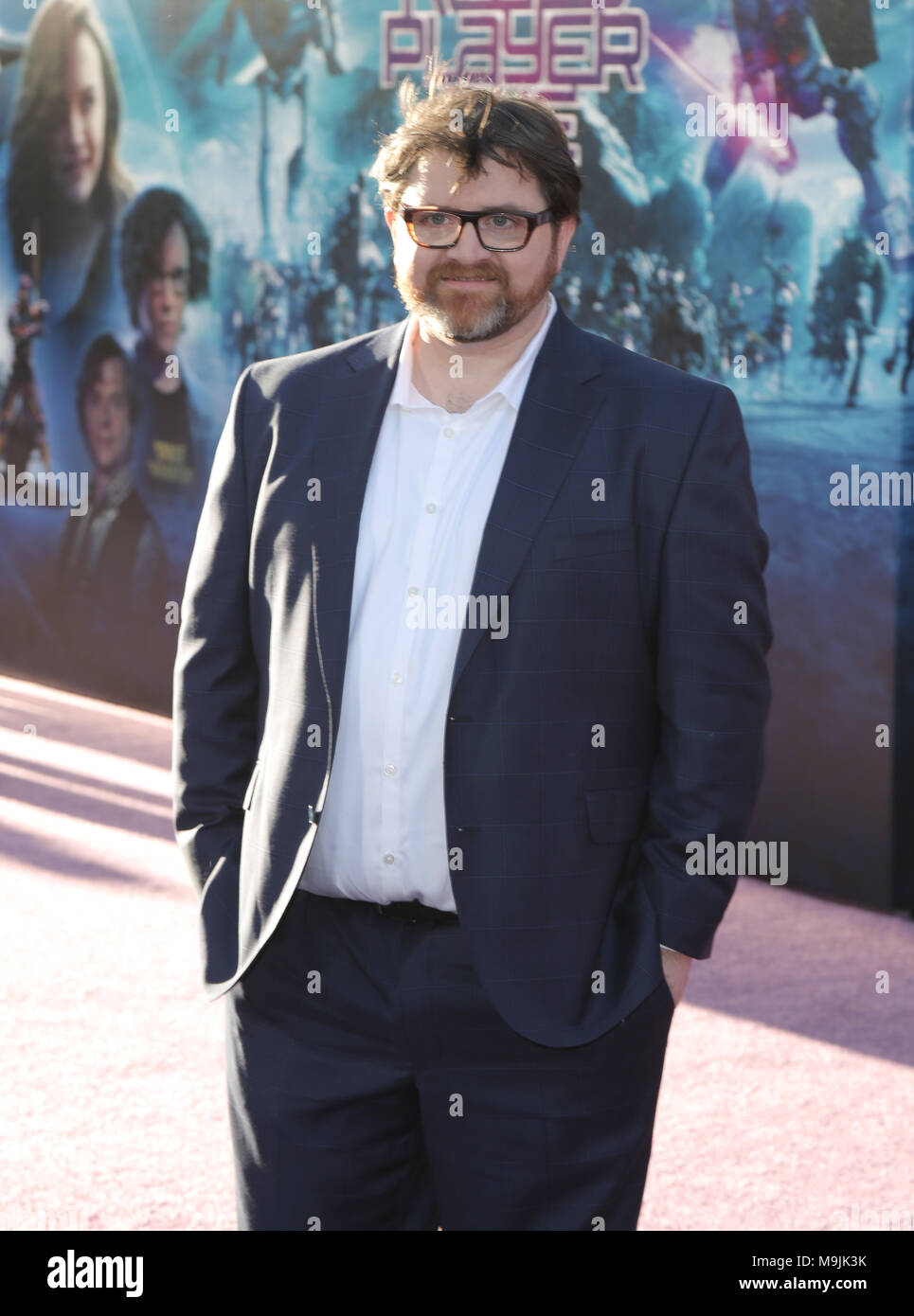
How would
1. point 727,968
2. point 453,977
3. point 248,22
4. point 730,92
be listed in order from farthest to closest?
1. point 248,22
2. point 730,92
3. point 727,968
4. point 453,977

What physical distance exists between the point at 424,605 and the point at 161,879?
13.2ft

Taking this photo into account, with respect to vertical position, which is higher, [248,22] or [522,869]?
[248,22]

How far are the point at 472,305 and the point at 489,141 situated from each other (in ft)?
0.78

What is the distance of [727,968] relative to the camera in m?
5.25

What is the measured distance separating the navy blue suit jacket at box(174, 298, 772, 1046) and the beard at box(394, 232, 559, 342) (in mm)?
127

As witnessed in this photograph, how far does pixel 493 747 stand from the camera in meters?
2.21

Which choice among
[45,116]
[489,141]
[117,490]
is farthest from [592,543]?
[45,116]

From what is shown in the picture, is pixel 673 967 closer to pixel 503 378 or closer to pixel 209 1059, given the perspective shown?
pixel 503 378

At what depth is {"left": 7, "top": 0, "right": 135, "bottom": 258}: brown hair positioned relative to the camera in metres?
8.31

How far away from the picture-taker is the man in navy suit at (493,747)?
2215 mm

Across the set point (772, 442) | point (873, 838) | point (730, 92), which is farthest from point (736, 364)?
point (873, 838)

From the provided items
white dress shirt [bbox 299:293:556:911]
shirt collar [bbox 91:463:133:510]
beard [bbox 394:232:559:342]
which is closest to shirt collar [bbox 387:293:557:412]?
white dress shirt [bbox 299:293:556:911]

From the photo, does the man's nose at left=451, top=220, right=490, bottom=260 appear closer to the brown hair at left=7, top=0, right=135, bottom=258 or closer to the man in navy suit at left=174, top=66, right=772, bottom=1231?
the man in navy suit at left=174, top=66, right=772, bottom=1231

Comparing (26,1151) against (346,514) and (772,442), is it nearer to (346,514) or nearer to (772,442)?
(346,514)
